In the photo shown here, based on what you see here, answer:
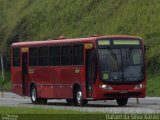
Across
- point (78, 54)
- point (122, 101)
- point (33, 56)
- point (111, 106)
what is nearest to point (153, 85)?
point (33, 56)

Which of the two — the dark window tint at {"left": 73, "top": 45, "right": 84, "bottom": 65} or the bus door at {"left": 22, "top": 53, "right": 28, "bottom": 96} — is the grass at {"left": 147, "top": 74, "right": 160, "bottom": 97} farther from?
the dark window tint at {"left": 73, "top": 45, "right": 84, "bottom": 65}

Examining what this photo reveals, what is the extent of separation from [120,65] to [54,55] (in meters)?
4.82

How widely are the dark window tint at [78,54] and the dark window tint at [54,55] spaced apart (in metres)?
1.78

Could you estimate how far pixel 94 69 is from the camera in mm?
31391

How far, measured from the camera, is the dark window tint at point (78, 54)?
32.4 m

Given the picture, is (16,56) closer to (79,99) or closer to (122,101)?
(79,99)

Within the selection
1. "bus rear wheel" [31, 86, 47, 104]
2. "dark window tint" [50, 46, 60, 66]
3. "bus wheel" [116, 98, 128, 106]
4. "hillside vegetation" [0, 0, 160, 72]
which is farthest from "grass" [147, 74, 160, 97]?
"bus wheel" [116, 98, 128, 106]

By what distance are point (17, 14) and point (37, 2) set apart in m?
2.90

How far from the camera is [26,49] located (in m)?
37.8

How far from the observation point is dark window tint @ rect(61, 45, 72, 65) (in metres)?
33.6

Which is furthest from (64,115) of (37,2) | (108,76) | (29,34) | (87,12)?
(37,2)

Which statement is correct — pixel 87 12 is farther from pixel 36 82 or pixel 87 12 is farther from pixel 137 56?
pixel 137 56

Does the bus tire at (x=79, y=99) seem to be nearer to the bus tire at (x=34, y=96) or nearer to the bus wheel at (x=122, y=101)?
the bus wheel at (x=122, y=101)

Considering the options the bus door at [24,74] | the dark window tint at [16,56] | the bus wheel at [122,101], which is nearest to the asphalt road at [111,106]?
the bus wheel at [122,101]
